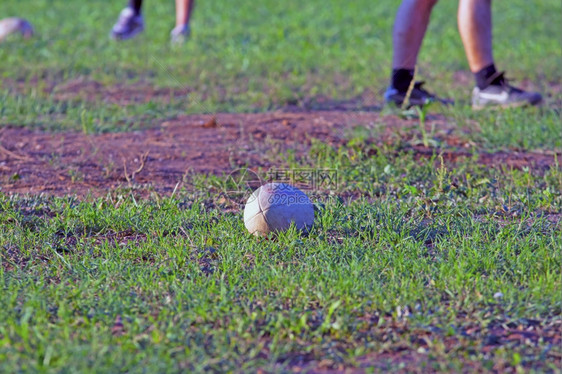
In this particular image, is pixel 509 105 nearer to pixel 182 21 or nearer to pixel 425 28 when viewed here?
pixel 425 28

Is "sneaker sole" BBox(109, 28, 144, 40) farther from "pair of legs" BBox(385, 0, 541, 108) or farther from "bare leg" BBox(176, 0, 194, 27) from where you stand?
"pair of legs" BBox(385, 0, 541, 108)

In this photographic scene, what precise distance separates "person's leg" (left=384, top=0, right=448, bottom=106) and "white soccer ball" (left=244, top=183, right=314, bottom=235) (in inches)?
99.1

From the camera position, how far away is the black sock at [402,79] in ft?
20.0

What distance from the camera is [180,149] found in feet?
17.5

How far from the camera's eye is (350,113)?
20.4 feet

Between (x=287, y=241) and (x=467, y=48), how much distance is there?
3.30 metres

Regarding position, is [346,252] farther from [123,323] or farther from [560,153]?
[560,153]

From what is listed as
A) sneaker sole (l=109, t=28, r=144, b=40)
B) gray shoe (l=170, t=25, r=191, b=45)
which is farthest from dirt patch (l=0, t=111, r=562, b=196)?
sneaker sole (l=109, t=28, r=144, b=40)

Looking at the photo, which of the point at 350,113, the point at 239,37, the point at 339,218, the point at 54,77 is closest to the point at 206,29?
the point at 239,37

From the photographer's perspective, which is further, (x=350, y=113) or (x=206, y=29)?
(x=206, y=29)

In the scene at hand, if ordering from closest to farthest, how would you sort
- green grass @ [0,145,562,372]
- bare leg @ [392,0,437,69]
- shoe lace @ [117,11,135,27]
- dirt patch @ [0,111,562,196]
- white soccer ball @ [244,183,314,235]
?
green grass @ [0,145,562,372] → white soccer ball @ [244,183,314,235] → dirt patch @ [0,111,562,196] → bare leg @ [392,0,437,69] → shoe lace @ [117,11,135,27]

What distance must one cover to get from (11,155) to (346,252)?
2.66 m

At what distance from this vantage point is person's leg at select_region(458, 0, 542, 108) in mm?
6152

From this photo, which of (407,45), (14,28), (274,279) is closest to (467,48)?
(407,45)
